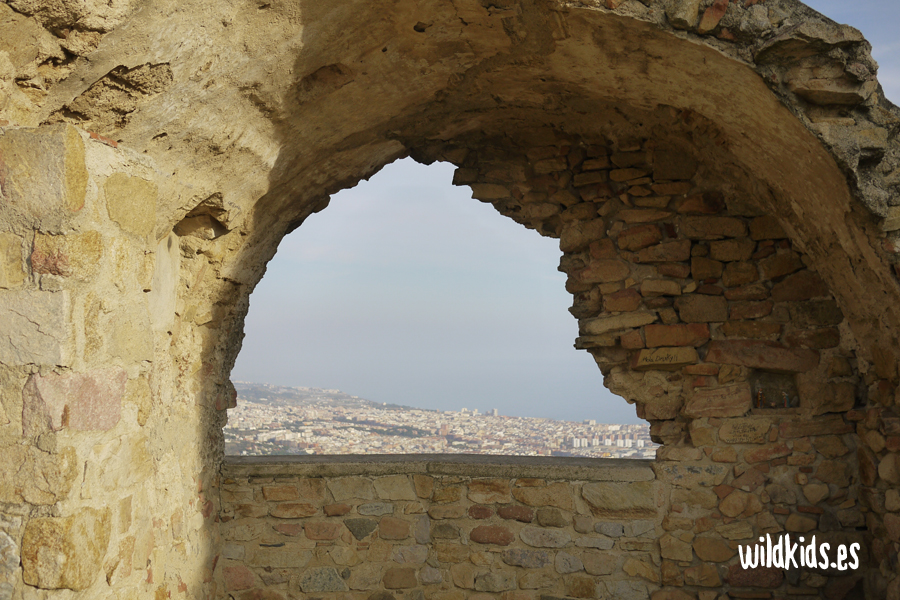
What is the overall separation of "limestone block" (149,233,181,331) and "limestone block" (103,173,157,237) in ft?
0.90

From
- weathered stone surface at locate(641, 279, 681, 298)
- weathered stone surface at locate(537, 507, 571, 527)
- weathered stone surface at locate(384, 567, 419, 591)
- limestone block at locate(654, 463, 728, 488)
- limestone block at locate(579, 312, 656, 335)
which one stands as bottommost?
weathered stone surface at locate(384, 567, 419, 591)

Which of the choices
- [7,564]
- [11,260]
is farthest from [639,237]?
[7,564]

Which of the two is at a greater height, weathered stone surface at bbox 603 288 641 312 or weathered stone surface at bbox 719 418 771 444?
weathered stone surface at bbox 603 288 641 312

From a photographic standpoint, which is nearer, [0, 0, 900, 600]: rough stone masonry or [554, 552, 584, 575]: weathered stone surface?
[0, 0, 900, 600]: rough stone masonry

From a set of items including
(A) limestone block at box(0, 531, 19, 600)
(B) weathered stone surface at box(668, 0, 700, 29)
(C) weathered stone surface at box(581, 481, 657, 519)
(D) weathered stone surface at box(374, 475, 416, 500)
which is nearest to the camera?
(A) limestone block at box(0, 531, 19, 600)

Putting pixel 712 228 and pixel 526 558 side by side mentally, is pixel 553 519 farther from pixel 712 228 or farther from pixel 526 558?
pixel 712 228

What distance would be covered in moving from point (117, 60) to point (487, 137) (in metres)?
2.24

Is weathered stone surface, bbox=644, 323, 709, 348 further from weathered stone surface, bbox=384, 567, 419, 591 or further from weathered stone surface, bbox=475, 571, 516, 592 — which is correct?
weathered stone surface, bbox=384, 567, 419, 591

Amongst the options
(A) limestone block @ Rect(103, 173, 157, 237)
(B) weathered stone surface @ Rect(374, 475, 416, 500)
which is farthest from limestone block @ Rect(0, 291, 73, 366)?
(B) weathered stone surface @ Rect(374, 475, 416, 500)

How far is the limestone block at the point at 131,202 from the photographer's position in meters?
1.98

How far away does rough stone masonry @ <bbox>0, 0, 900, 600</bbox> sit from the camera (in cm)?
182

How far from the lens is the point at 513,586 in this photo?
11.1 ft

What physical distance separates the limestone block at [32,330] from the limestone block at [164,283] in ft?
1.88

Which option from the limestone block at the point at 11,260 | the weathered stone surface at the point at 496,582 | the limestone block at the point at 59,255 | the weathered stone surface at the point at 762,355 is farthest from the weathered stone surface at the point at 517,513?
the limestone block at the point at 11,260
